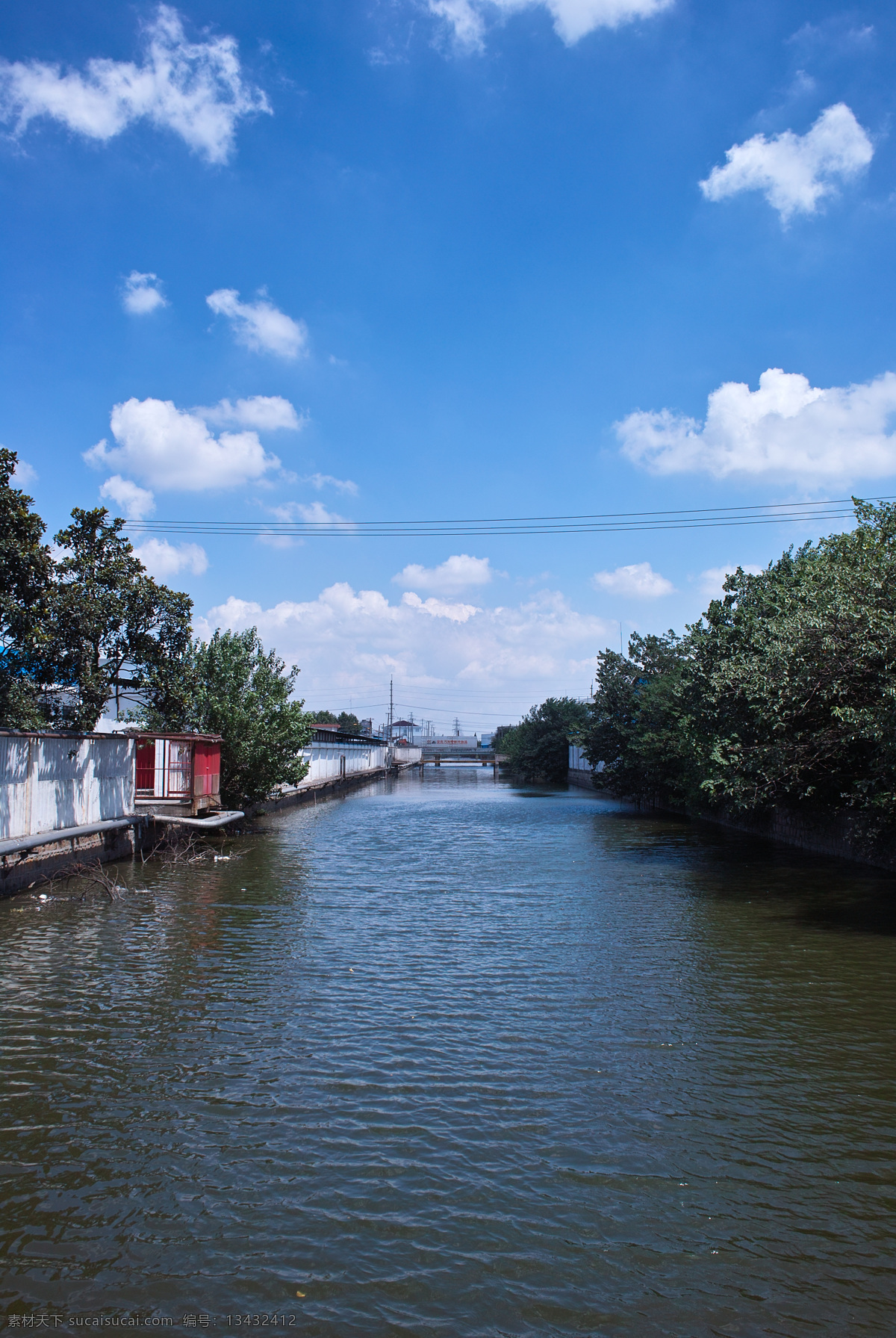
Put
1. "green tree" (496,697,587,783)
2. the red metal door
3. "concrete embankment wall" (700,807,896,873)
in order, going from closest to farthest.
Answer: "concrete embankment wall" (700,807,896,873) < the red metal door < "green tree" (496,697,587,783)

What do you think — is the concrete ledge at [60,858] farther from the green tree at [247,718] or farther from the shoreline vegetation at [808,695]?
the shoreline vegetation at [808,695]

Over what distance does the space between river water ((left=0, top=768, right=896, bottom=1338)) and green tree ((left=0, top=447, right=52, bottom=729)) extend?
5877mm

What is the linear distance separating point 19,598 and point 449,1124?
16.1 metres

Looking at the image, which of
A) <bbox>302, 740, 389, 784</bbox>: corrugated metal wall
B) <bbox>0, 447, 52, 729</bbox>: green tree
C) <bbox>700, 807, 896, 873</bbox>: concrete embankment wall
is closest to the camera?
<bbox>0, 447, 52, 729</bbox>: green tree

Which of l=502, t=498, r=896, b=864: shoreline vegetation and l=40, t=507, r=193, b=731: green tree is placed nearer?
l=502, t=498, r=896, b=864: shoreline vegetation

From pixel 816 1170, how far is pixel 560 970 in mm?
5394

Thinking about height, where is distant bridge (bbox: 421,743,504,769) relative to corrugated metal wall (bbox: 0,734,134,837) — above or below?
below

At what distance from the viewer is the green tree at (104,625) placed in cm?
1992

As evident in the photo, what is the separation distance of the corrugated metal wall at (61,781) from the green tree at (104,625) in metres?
1.28

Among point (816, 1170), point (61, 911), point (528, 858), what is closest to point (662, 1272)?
point (816, 1170)

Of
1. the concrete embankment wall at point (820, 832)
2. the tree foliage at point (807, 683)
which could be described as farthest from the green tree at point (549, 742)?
the tree foliage at point (807, 683)

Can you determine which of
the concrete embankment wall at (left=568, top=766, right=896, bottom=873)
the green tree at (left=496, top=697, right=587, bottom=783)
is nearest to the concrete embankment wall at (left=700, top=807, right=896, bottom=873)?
the concrete embankment wall at (left=568, top=766, right=896, bottom=873)

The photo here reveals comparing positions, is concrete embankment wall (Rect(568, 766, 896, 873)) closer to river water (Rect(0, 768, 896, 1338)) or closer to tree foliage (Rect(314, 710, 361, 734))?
river water (Rect(0, 768, 896, 1338))

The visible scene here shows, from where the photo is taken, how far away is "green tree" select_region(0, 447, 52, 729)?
17.2m
